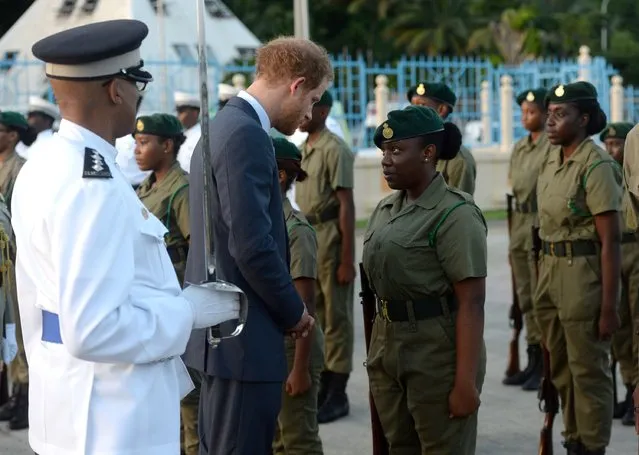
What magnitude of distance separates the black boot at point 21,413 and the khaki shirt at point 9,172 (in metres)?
1.22

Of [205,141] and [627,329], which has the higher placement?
[205,141]

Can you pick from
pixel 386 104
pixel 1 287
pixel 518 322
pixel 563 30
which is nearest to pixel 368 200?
pixel 386 104

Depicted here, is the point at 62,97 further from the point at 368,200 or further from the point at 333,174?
the point at 368,200

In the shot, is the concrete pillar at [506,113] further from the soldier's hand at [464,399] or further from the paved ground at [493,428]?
the soldier's hand at [464,399]

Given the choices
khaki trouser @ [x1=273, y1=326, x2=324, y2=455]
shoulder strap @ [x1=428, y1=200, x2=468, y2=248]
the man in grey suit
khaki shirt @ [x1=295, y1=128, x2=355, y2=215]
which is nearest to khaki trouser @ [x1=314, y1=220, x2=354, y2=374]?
khaki shirt @ [x1=295, y1=128, x2=355, y2=215]

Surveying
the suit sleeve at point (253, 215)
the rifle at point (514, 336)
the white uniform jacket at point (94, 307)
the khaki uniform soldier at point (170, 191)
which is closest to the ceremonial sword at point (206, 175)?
the white uniform jacket at point (94, 307)

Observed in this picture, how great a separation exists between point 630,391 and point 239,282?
373 centimetres

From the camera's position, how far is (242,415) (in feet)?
12.3

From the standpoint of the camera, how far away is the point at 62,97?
2.86 meters

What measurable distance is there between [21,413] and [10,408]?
24 centimetres

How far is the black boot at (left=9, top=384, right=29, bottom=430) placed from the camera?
6.98m

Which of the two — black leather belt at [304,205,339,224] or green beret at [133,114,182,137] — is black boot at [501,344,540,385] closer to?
black leather belt at [304,205,339,224]

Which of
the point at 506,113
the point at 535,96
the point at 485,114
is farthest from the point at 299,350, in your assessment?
the point at 506,113

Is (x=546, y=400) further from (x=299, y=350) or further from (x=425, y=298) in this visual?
(x=425, y=298)
